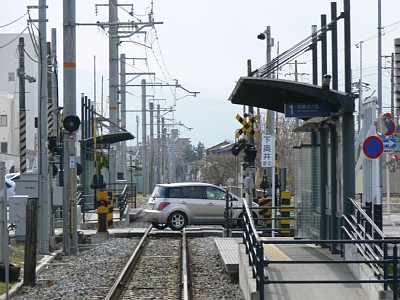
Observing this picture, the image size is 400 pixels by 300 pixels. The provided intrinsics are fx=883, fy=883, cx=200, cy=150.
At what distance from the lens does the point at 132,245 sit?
82.4 ft

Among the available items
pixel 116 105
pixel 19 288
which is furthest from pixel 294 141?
pixel 19 288

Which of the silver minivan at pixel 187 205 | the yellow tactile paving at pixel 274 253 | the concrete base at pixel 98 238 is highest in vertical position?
the silver minivan at pixel 187 205

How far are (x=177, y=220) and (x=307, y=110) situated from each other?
49.2 ft

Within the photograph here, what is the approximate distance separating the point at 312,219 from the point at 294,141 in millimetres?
49253

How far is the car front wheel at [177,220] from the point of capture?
97.6 ft

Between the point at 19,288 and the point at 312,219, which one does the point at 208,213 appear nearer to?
the point at 312,219

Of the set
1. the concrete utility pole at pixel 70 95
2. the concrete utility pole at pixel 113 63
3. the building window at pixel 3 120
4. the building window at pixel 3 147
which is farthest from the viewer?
the building window at pixel 3 147

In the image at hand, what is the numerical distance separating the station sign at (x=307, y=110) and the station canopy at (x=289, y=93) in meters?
0.09

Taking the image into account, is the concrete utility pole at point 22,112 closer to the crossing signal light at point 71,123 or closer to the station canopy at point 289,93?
the crossing signal light at point 71,123

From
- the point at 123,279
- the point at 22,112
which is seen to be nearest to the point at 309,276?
the point at 123,279

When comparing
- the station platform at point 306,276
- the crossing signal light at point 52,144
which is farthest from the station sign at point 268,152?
the station platform at point 306,276

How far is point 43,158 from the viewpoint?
22.6 m

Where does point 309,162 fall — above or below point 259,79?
below

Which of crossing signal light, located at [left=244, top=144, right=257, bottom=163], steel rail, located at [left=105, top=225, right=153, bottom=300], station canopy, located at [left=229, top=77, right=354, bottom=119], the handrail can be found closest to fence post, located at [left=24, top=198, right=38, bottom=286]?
steel rail, located at [left=105, top=225, right=153, bottom=300]
